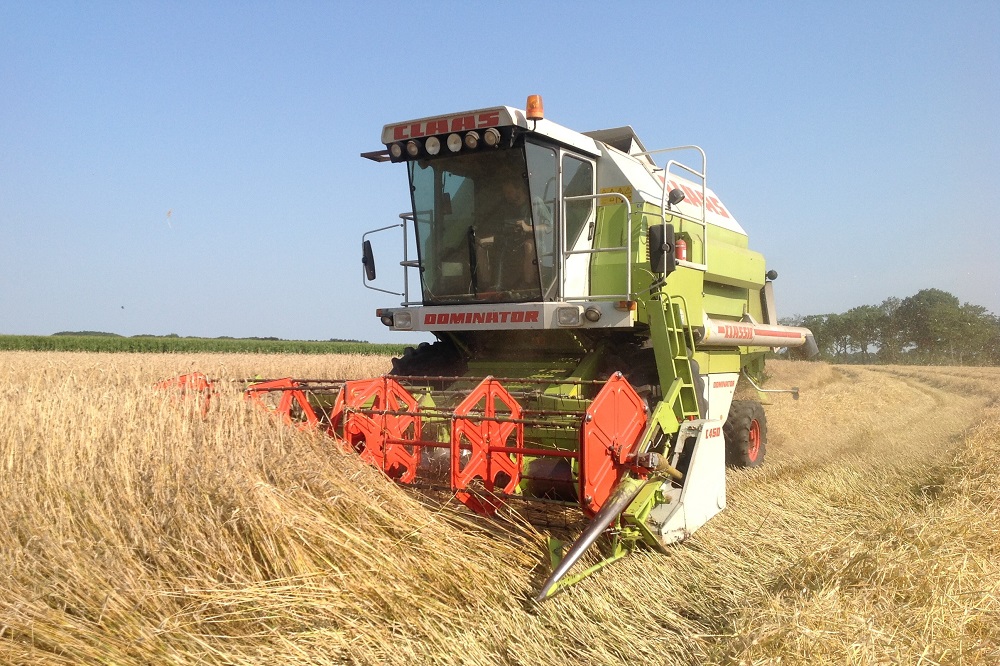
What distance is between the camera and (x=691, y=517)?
14.4ft

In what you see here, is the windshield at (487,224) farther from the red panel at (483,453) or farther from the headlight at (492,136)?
the red panel at (483,453)

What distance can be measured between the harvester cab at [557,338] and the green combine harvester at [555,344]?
13 millimetres

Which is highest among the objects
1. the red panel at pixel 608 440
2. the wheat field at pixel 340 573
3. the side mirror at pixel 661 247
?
the side mirror at pixel 661 247

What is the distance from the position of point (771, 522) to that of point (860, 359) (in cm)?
3589

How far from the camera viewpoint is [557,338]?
5699mm

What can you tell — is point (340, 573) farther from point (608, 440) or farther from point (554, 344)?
point (554, 344)

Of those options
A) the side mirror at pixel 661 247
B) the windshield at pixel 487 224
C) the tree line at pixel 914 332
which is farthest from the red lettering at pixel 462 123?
the tree line at pixel 914 332

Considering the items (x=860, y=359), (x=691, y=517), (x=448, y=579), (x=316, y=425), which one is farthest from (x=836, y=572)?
(x=860, y=359)

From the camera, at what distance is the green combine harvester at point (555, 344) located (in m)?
4.02

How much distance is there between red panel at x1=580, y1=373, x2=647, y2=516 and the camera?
373 cm

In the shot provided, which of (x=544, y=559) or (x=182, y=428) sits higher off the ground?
(x=182, y=428)

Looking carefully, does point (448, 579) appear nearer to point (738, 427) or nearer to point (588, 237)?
point (588, 237)

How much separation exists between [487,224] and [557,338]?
3.06 feet

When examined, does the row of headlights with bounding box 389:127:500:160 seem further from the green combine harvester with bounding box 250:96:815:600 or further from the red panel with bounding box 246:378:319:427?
the red panel with bounding box 246:378:319:427
